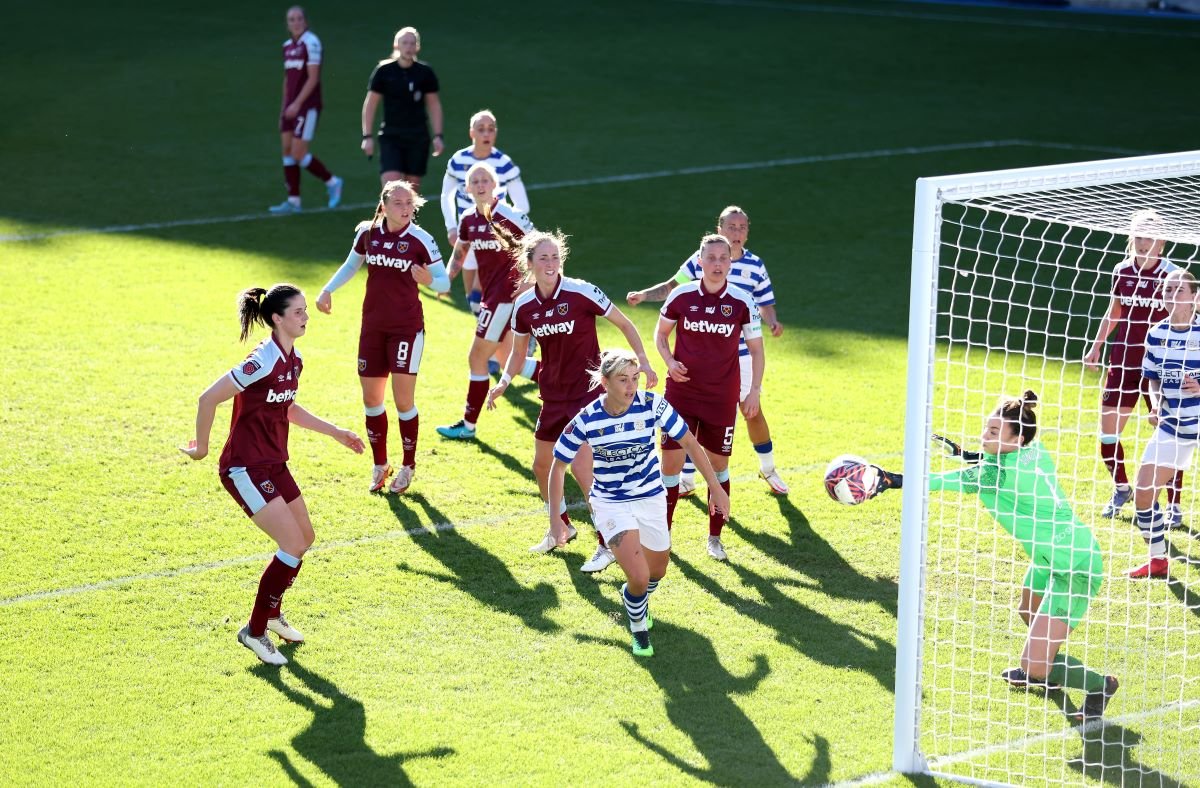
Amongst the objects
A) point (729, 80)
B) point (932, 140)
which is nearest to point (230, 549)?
point (932, 140)

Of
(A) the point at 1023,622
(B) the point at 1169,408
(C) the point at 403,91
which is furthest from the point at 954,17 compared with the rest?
(A) the point at 1023,622

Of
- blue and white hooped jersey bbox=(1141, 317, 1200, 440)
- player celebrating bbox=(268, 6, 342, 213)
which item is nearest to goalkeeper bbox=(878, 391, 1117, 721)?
blue and white hooped jersey bbox=(1141, 317, 1200, 440)

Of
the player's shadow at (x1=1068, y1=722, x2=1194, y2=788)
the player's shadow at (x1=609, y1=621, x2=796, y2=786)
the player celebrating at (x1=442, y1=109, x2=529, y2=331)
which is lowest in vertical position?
the player's shadow at (x1=1068, y1=722, x2=1194, y2=788)

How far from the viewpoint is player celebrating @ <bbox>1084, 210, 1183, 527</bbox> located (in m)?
8.45

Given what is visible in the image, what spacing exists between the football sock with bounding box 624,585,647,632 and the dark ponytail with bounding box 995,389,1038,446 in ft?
6.75

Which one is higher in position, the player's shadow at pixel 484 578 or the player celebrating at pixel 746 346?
the player celebrating at pixel 746 346

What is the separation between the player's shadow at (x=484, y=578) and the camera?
7.59 meters

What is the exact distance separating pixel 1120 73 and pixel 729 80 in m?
7.16

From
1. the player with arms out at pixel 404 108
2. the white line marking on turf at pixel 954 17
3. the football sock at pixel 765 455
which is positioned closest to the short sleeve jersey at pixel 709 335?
the football sock at pixel 765 455

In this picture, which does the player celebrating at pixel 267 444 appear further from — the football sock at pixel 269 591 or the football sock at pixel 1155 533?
the football sock at pixel 1155 533

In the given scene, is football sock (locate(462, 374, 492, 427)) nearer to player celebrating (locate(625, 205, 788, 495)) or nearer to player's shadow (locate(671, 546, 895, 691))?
player celebrating (locate(625, 205, 788, 495))

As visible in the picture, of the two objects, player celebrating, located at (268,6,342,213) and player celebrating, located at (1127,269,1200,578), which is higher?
player celebrating, located at (268,6,342,213)

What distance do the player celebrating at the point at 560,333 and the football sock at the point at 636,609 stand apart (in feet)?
2.80

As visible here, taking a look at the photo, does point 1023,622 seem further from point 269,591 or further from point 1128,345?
point 269,591
